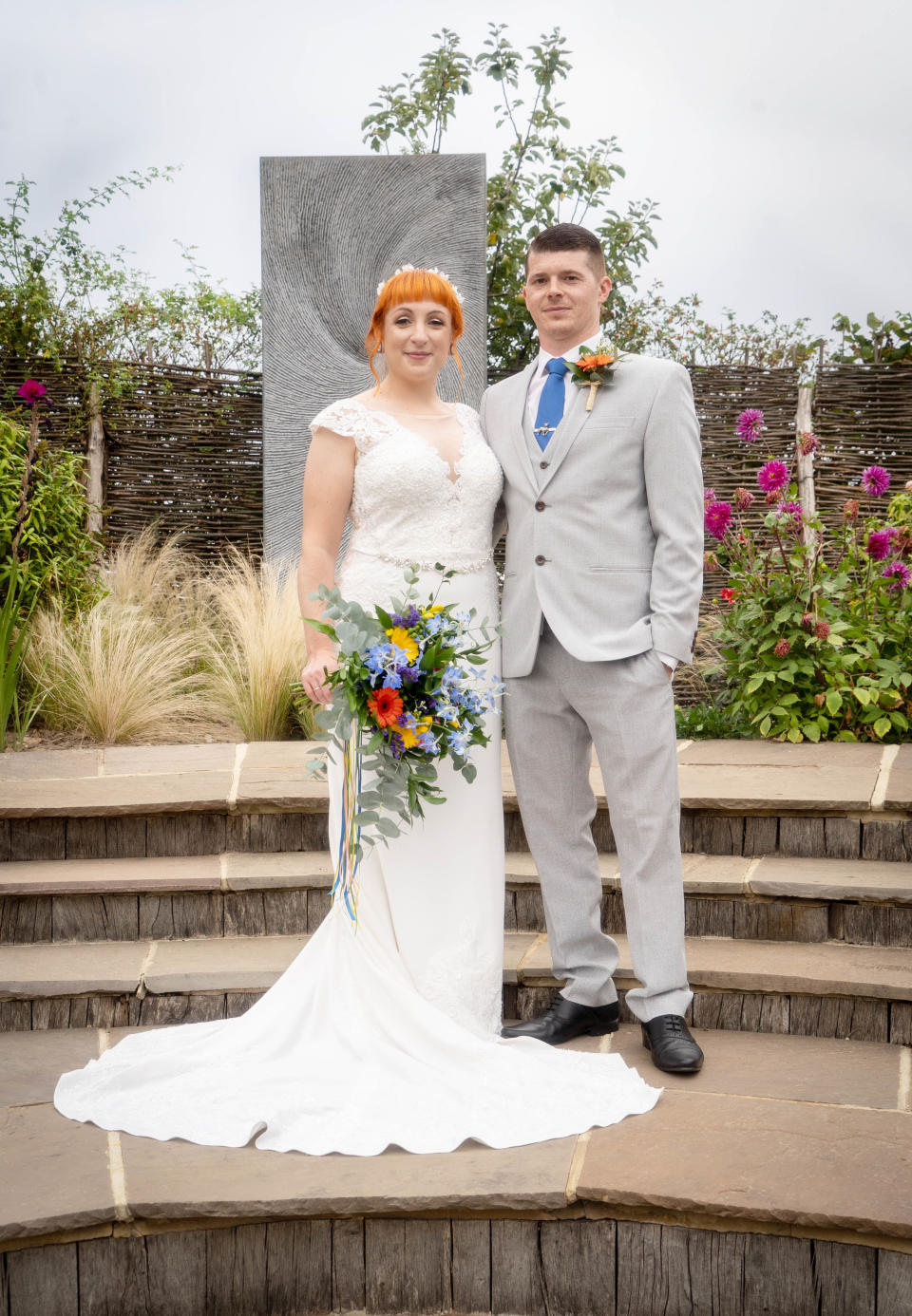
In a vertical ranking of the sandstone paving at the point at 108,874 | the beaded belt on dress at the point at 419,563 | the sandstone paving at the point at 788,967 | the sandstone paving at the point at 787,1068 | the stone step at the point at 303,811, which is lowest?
A: the sandstone paving at the point at 787,1068

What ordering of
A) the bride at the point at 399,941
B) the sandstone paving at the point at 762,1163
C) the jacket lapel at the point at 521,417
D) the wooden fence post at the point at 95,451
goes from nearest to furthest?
1. the sandstone paving at the point at 762,1163
2. the bride at the point at 399,941
3. the jacket lapel at the point at 521,417
4. the wooden fence post at the point at 95,451

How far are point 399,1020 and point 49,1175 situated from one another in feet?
2.70

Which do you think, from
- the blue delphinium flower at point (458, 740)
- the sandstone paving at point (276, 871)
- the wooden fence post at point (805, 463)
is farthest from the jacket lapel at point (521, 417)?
the wooden fence post at point (805, 463)

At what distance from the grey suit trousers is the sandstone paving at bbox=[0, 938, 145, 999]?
1.19m

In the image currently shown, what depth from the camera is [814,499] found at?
7.39m

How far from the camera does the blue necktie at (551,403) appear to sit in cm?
294

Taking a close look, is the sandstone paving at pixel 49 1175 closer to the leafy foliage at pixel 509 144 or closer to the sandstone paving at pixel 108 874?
the sandstone paving at pixel 108 874

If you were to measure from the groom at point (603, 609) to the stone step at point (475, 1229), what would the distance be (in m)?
0.57

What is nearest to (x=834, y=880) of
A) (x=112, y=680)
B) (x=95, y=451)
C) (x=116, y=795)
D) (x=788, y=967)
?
(x=788, y=967)

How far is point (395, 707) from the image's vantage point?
257 centimetres

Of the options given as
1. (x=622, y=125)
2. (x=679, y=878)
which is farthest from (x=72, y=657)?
(x=622, y=125)

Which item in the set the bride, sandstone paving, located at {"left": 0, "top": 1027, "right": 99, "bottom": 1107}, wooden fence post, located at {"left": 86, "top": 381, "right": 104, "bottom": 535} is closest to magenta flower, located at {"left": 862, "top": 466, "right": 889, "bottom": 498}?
the bride

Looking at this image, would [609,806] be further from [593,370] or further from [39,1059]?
[39,1059]

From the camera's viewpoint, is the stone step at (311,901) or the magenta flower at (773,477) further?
the magenta flower at (773,477)
